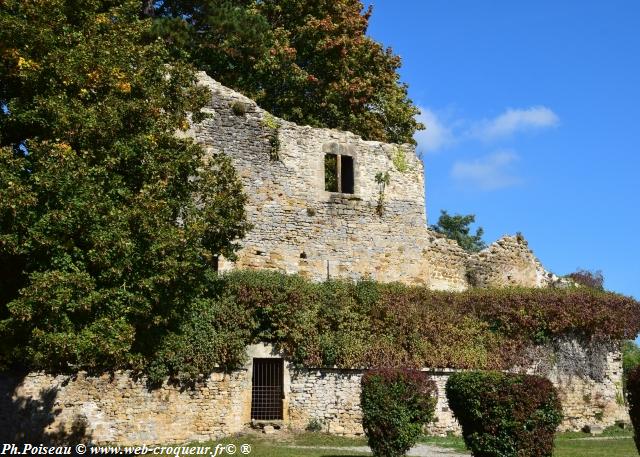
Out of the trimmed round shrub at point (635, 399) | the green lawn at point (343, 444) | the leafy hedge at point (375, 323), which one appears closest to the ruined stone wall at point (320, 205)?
the leafy hedge at point (375, 323)

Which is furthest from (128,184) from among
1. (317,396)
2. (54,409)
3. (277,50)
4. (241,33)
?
(277,50)

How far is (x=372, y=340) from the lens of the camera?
16.9 meters

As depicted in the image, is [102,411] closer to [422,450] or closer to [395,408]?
[395,408]

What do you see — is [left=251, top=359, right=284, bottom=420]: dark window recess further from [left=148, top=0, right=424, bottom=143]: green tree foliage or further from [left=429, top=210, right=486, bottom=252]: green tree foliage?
[left=429, top=210, right=486, bottom=252]: green tree foliage

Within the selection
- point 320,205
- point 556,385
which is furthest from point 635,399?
point 320,205

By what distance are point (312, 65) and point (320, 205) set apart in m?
8.17

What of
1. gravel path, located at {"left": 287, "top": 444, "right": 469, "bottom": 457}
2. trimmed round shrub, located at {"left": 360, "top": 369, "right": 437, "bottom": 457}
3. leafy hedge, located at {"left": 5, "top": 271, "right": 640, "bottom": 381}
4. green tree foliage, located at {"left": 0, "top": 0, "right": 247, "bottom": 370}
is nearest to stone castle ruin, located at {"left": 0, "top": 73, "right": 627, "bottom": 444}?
leafy hedge, located at {"left": 5, "top": 271, "right": 640, "bottom": 381}

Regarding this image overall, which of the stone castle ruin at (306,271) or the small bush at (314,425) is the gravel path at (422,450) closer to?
the small bush at (314,425)

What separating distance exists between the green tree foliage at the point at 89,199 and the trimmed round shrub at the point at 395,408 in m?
3.79

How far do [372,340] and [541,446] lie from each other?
703 centimetres

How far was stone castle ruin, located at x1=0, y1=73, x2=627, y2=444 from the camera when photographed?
46.8 ft

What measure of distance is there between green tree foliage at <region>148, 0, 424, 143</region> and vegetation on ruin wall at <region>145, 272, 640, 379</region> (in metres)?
9.46

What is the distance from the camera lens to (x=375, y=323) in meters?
17.3

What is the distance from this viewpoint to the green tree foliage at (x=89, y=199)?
9883 millimetres
